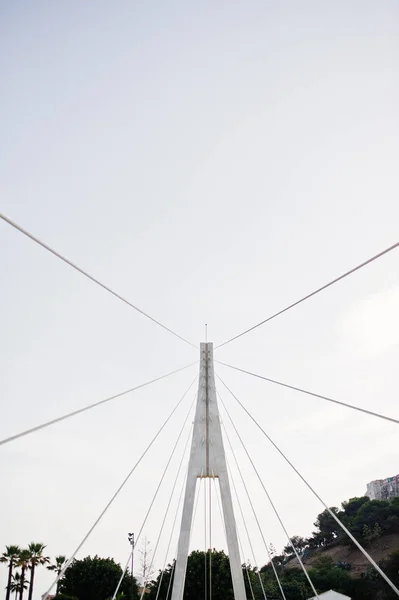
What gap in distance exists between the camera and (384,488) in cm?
9775

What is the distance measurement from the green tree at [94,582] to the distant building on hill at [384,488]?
63.9 metres

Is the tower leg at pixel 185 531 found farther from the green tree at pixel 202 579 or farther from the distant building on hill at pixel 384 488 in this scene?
the distant building on hill at pixel 384 488

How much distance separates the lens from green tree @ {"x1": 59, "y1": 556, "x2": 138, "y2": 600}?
42.8 m

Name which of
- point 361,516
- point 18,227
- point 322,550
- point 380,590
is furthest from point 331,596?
point 18,227

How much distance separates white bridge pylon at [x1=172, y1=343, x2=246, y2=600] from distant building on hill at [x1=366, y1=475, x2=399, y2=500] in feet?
285

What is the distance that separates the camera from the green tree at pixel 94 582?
42750 mm

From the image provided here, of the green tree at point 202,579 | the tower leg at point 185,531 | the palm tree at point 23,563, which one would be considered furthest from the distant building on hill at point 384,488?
the tower leg at point 185,531

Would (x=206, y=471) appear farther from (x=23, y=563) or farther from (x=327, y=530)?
(x=327, y=530)

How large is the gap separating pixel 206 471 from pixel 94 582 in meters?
32.3

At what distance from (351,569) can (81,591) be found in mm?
37789

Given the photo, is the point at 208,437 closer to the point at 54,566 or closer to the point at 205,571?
the point at 205,571

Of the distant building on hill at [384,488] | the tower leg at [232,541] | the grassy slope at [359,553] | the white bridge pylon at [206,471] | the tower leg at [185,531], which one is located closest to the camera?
the tower leg at [232,541]

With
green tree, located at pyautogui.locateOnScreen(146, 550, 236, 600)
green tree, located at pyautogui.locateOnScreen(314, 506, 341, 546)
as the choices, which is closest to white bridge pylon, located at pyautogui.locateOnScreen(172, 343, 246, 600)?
green tree, located at pyautogui.locateOnScreen(146, 550, 236, 600)

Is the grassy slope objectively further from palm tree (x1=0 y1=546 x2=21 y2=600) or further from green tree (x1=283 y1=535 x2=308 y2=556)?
palm tree (x1=0 y1=546 x2=21 y2=600)
